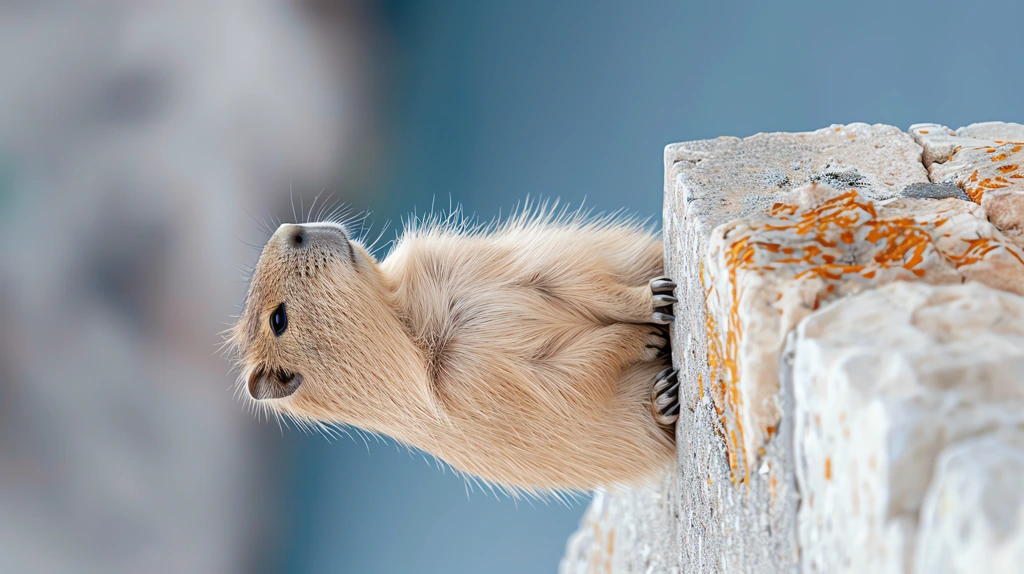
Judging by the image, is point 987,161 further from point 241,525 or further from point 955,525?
point 241,525

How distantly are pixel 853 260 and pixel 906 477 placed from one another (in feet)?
1.46

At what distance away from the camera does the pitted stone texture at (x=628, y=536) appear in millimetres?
2352

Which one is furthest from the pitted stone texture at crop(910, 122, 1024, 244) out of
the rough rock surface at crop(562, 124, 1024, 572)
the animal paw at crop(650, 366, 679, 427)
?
the animal paw at crop(650, 366, 679, 427)

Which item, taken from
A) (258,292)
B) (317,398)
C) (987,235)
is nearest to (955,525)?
(987,235)

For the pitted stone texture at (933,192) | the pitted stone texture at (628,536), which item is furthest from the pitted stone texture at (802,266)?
the pitted stone texture at (628,536)

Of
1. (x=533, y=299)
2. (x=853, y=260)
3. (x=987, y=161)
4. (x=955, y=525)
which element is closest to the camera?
(x=955, y=525)

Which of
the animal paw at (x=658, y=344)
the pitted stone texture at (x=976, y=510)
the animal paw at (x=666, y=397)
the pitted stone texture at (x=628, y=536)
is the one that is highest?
the animal paw at (x=658, y=344)

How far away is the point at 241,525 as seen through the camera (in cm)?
450

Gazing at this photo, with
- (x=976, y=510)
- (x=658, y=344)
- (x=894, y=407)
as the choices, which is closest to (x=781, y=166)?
(x=658, y=344)

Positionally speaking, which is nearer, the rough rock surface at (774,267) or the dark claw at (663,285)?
the rough rock surface at (774,267)

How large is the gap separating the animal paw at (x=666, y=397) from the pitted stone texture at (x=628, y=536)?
0.29 meters

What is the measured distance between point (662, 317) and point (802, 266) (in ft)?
2.74

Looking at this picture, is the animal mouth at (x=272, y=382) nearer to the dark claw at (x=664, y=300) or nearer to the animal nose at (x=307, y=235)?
the animal nose at (x=307, y=235)

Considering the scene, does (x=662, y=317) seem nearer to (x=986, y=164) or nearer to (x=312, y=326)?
(x=986, y=164)
